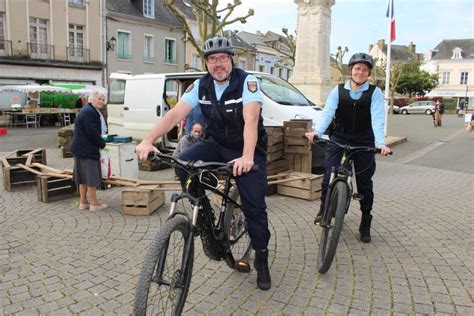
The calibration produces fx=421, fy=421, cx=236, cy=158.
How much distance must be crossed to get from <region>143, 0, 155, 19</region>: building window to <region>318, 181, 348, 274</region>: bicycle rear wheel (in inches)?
1401

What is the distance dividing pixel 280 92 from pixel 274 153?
93.8 inches

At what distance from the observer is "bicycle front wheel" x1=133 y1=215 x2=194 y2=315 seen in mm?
2436

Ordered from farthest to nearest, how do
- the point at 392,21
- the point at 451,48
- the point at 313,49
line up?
1. the point at 451,48
2. the point at 313,49
3. the point at 392,21

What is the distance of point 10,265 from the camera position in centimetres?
404

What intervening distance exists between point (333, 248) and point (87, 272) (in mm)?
2253

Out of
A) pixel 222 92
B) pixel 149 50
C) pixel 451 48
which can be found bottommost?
pixel 222 92

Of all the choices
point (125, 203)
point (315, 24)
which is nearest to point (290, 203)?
point (125, 203)

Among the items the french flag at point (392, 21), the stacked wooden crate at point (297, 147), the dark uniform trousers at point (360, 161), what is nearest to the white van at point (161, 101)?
the stacked wooden crate at point (297, 147)

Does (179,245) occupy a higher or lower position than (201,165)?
lower

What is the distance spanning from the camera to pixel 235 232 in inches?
147

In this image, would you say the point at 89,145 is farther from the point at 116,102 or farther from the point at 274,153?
the point at 116,102

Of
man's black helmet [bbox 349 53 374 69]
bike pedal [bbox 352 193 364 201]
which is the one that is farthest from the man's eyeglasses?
bike pedal [bbox 352 193 364 201]

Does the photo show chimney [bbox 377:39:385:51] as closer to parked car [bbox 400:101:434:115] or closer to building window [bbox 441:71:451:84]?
building window [bbox 441:71:451:84]

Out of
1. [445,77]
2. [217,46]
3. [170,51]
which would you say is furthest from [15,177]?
[445,77]
